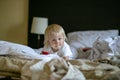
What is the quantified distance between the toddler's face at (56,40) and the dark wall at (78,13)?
143 cm

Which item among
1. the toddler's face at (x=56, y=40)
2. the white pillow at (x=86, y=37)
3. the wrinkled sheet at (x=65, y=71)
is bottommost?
the white pillow at (x=86, y=37)

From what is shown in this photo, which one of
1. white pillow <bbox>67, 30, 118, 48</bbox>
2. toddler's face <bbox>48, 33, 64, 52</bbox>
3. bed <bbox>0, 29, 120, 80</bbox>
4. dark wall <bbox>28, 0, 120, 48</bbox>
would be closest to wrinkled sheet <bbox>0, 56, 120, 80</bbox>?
bed <bbox>0, 29, 120, 80</bbox>

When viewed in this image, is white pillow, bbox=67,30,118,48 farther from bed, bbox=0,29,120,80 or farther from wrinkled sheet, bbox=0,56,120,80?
wrinkled sheet, bbox=0,56,120,80

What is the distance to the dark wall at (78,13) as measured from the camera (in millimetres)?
3439

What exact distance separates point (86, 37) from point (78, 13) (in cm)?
52

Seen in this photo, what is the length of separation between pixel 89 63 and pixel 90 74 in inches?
6.4

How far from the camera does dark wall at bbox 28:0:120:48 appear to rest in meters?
3.44

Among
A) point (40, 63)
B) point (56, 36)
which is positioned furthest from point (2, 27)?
point (40, 63)

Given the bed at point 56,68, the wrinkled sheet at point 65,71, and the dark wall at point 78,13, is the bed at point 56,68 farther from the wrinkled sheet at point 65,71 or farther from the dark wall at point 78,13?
the dark wall at point 78,13

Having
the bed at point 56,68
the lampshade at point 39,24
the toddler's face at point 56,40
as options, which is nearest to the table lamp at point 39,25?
the lampshade at point 39,24

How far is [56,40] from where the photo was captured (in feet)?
7.05

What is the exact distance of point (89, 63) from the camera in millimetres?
1290

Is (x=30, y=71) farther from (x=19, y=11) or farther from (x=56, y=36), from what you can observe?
(x=19, y=11)

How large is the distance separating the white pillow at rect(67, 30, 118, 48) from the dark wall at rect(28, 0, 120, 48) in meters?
0.24
